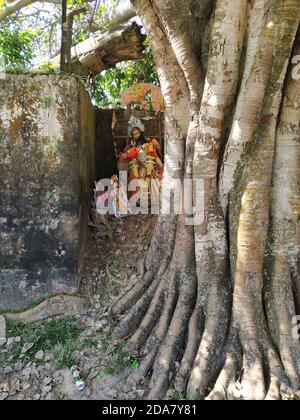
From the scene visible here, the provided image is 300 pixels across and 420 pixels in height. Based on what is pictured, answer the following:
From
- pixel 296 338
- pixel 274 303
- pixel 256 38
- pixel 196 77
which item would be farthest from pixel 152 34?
pixel 296 338

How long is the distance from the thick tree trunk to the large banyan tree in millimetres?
2953

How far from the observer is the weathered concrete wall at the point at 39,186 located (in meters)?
4.12

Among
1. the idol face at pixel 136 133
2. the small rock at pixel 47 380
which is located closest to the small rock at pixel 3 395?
the small rock at pixel 47 380

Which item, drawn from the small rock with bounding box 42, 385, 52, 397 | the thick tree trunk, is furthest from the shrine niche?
the small rock with bounding box 42, 385, 52, 397

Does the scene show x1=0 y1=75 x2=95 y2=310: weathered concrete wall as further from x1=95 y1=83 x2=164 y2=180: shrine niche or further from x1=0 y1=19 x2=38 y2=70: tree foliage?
x1=0 y1=19 x2=38 y2=70: tree foliage

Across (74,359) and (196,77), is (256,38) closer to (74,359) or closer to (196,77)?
(196,77)

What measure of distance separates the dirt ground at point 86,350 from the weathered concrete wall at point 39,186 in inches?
14.0

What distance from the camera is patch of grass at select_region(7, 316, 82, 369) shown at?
144 inches

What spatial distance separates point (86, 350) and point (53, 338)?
0.39 meters

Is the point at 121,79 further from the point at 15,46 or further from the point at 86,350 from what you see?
the point at 86,350

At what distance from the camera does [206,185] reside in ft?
11.4

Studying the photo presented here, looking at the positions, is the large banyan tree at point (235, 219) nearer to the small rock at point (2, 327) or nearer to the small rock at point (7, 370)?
the small rock at point (7, 370)

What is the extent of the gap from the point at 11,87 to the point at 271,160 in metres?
2.79

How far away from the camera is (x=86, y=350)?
3.69 m
